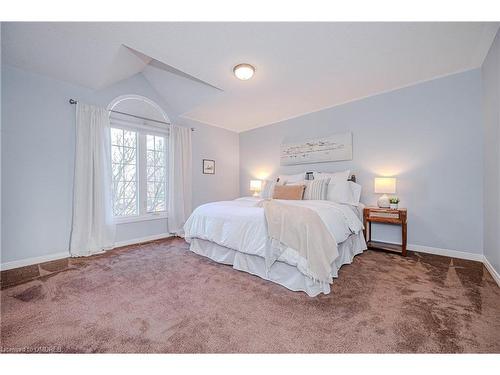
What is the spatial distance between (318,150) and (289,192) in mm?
1196

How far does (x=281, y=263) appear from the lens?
204cm

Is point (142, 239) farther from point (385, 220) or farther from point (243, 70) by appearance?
point (385, 220)

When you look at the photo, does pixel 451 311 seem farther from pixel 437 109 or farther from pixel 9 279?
pixel 9 279

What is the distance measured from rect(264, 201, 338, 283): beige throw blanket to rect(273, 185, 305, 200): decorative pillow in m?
1.08

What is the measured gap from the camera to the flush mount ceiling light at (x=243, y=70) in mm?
2637

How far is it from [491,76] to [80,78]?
4857 millimetres

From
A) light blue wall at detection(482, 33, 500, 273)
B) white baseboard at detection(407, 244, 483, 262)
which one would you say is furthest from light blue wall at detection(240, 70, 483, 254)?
light blue wall at detection(482, 33, 500, 273)

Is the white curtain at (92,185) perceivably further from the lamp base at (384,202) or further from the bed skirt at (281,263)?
the lamp base at (384,202)

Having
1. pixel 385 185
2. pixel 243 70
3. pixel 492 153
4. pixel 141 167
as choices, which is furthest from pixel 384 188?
pixel 141 167

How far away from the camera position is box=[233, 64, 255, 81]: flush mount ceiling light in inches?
104

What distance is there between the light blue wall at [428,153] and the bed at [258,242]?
0.82 meters

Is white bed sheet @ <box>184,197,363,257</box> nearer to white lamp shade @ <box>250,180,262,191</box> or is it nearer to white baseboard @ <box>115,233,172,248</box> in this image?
white baseboard @ <box>115,233,172,248</box>

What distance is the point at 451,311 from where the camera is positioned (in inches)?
60.2
